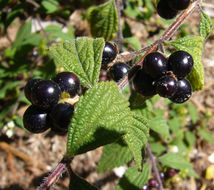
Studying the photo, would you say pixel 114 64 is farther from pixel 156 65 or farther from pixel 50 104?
pixel 50 104

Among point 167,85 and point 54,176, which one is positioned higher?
point 167,85

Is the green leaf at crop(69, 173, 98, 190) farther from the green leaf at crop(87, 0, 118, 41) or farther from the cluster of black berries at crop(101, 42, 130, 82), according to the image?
the green leaf at crop(87, 0, 118, 41)

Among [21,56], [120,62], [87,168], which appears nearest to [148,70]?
[120,62]

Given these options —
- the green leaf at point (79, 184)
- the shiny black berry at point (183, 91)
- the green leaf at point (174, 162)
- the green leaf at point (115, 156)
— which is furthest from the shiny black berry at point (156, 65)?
the green leaf at point (174, 162)

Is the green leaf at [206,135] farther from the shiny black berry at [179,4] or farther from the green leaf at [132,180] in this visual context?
the shiny black berry at [179,4]

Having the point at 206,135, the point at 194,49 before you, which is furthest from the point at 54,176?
the point at 206,135
